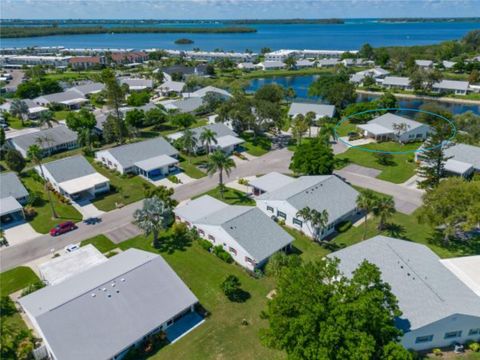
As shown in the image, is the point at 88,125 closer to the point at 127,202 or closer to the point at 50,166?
the point at 50,166

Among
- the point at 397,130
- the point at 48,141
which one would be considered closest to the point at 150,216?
the point at 48,141

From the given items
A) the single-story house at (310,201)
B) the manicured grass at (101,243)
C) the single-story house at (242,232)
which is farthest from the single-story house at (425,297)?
the manicured grass at (101,243)

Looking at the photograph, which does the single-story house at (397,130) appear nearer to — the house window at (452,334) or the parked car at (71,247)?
the house window at (452,334)

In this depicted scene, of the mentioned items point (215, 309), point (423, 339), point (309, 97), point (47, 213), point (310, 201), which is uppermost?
point (310, 201)

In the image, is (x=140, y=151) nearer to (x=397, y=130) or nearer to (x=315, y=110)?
(x=315, y=110)

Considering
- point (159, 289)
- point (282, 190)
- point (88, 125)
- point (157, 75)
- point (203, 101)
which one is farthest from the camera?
point (157, 75)

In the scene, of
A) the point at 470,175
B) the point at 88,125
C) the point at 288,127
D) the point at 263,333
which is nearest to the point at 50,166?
the point at 88,125
